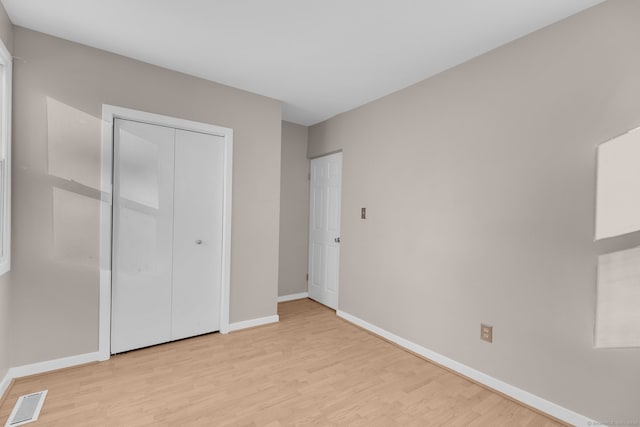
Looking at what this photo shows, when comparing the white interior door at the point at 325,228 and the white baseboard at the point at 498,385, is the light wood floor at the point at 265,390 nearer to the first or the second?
the white baseboard at the point at 498,385

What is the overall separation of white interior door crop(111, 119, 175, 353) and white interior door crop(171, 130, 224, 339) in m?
0.08

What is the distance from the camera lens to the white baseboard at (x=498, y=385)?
1835mm

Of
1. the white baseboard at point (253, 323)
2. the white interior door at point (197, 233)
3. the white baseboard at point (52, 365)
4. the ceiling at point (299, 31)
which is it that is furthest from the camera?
the white baseboard at point (253, 323)

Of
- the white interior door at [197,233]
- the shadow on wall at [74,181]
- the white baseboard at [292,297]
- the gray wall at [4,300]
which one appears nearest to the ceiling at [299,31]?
the gray wall at [4,300]

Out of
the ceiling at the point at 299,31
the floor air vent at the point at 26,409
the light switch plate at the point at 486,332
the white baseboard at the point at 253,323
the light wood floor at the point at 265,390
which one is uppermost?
the ceiling at the point at 299,31

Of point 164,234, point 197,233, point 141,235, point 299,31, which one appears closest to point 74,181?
point 141,235

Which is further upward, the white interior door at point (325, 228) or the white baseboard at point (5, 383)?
the white interior door at point (325, 228)

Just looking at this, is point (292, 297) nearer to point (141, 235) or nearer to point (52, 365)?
point (141, 235)

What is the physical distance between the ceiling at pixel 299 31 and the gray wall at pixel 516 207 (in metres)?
0.25

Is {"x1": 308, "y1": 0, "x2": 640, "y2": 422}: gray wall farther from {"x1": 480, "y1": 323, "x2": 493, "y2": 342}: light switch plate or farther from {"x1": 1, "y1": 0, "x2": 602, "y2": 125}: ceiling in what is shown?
{"x1": 1, "y1": 0, "x2": 602, "y2": 125}: ceiling

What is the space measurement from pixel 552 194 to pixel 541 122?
0.50 meters

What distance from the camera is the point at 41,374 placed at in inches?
88.4

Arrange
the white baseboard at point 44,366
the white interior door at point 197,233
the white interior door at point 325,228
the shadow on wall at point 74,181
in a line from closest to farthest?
the white baseboard at point 44,366 → the shadow on wall at point 74,181 → the white interior door at point 197,233 → the white interior door at point 325,228

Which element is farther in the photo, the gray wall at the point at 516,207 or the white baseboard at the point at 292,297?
the white baseboard at the point at 292,297
